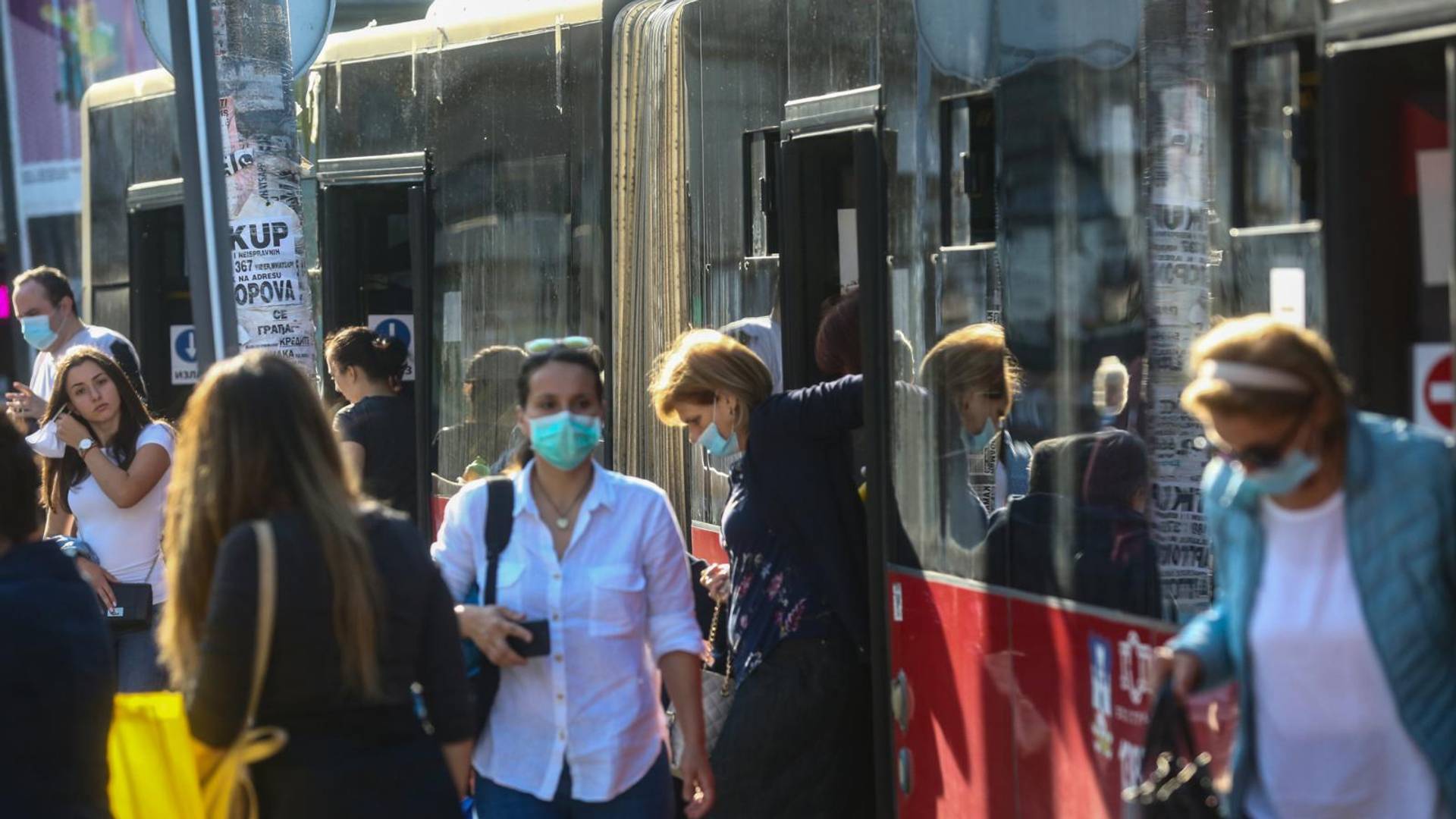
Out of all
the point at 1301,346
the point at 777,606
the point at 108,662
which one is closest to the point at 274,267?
the point at 777,606

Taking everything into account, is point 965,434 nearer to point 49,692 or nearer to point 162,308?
point 49,692

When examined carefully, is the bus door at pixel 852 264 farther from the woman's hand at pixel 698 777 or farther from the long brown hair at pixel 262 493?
the long brown hair at pixel 262 493

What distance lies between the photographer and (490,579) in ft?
15.0

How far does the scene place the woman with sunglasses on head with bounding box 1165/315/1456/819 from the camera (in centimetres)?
336

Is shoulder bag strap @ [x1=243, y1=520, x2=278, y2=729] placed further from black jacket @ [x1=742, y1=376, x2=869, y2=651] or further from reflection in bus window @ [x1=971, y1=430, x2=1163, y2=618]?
black jacket @ [x1=742, y1=376, x2=869, y2=651]

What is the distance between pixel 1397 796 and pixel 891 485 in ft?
8.12

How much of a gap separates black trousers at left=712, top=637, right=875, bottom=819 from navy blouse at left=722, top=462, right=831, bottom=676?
0.04m

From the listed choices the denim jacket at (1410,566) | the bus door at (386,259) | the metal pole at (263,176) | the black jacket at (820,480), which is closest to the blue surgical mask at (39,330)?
the bus door at (386,259)

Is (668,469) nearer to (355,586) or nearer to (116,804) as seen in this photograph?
(116,804)

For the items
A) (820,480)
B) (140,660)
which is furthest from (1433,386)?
(140,660)

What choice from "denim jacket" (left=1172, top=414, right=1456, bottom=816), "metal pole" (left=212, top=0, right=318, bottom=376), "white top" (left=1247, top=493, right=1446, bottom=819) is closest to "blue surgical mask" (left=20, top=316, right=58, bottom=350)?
"metal pole" (left=212, top=0, right=318, bottom=376)

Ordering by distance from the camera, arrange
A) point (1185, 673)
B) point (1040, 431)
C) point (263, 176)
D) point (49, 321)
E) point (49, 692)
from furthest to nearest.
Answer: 1. point (49, 321)
2. point (263, 176)
3. point (1040, 431)
4. point (49, 692)
5. point (1185, 673)

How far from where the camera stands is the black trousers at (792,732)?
19.1ft

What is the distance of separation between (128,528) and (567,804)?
3.01m
